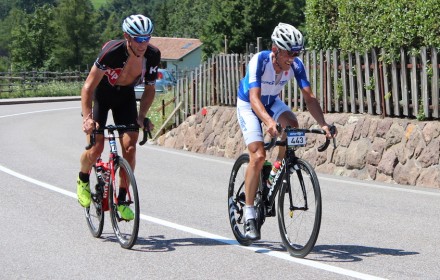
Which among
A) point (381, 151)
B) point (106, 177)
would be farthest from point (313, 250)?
point (381, 151)

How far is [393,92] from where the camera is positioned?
14102 mm

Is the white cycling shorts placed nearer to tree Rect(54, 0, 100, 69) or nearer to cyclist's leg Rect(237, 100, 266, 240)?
cyclist's leg Rect(237, 100, 266, 240)

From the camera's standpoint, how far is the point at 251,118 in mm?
7559

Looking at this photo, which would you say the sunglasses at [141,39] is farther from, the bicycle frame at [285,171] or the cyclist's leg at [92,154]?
the bicycle frame at [285,171]

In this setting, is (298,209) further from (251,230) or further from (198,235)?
(198,235)

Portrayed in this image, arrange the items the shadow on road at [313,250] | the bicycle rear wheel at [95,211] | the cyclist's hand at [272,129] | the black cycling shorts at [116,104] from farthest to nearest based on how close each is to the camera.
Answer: the bicycle rear wheel at [95,211] → the black cycling shorts at [116,104] → the shadow on road at [313,250] → the cyclist's hand at [272,129]

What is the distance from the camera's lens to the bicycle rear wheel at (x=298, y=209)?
22.9ft

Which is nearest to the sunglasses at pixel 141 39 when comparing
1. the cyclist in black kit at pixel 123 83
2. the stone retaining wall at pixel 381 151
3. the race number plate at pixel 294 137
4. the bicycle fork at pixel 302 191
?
the cyclist in black kit at pixel 123 83

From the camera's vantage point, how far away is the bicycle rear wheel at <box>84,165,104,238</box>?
830 cm

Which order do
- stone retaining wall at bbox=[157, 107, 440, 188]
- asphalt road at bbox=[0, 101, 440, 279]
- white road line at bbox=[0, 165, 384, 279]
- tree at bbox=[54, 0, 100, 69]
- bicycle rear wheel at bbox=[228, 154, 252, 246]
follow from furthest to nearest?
tree at bbox=[54, 0, 100, 69], stone retaining wall at bbox=[157, 107, 440, 188], bicycle rear wheel at bbox=[228, 154, 252, 246], asphalt road at bbox=[0, 101, 440, 279], white road line at bbox=[0, 165, 384, 279]

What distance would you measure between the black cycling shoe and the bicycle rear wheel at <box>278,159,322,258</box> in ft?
0.90

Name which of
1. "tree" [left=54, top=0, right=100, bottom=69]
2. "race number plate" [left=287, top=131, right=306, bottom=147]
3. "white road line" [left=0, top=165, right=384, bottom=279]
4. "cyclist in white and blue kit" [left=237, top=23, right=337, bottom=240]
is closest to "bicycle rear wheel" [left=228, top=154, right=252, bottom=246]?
"white road line" [left=0, top=165, right=384, bottom=279]

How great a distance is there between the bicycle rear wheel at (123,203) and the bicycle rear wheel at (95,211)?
0.32 m

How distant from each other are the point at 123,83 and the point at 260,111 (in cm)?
141
